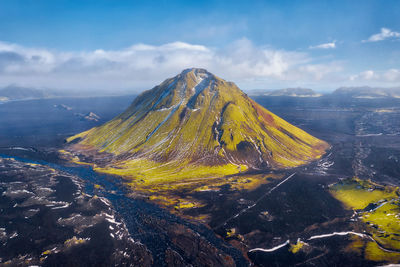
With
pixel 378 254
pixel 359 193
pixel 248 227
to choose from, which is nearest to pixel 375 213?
pixel 359 193

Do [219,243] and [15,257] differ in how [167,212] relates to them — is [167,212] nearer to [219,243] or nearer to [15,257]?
[219,243]

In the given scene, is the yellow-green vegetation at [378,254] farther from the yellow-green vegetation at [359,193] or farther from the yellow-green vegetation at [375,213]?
the yellow-green vegetation at [359,193]

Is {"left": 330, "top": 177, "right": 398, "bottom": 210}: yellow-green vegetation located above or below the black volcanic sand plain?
above

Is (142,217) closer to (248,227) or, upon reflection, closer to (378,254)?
(248,227)

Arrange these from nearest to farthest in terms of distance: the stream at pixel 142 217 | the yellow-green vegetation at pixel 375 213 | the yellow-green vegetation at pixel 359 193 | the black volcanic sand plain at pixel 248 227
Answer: the black volcanic sand plain at pixel 248 227 → the yellow-green vegetation at pixel 375 213 → the stream at pixel 142 217 → the yellow-green vegetation at pixel 359 193

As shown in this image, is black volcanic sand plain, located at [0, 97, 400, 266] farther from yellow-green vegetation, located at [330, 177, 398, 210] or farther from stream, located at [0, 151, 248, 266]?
yellow-green vegetation, located at [330, 177, 398, 210]

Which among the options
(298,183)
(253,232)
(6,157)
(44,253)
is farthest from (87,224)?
(6,157)

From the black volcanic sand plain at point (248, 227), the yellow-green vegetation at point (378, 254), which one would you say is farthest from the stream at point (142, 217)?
the yellow-green vegetation at point (378, 254)

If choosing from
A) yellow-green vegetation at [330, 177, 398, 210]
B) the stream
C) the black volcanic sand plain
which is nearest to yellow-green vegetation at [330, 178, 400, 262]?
yellow-green vegetation at [330, 177, 398, 210]
